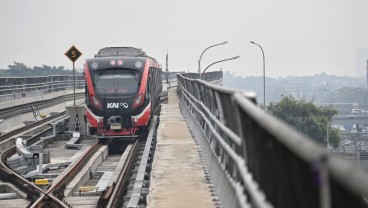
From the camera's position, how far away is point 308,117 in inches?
3381

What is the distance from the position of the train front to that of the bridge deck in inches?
237

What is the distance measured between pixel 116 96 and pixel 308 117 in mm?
63083

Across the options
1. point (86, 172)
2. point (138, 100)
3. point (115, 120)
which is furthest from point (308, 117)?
point (86, 172)

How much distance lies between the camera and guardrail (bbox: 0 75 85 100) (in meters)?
39.7

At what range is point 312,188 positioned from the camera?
2.96m

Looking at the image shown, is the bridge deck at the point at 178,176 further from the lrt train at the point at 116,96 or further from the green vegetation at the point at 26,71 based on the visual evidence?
the green vegetation at the point at 26,71

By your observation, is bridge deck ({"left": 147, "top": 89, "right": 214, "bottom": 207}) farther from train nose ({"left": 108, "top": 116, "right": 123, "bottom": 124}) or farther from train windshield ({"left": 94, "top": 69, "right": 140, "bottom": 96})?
train windshield ({"left": 94, "top": 69, "right": 140, "bottom": 96})

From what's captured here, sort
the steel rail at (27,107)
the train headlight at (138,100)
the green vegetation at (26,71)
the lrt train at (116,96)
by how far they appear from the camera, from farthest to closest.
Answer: the green vegetation at (26,71) → the steel rail at (27,107) → the train headlight at (138,100) → the lrt train at (116,96)

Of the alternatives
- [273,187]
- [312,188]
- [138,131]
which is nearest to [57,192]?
[138,131]

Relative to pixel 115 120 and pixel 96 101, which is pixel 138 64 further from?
pixel 115 120

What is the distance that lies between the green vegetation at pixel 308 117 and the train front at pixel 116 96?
172 feet

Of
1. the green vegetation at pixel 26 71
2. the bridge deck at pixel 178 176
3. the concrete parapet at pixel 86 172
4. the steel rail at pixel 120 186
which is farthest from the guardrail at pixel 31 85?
the green vegetation at pixel 26 71

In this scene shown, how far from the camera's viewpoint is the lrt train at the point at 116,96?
25.0m

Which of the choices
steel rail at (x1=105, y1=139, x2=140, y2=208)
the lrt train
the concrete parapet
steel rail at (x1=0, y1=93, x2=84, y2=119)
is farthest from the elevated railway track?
steel rail at (x1=0, y1=93, x2=84, y2=119)
